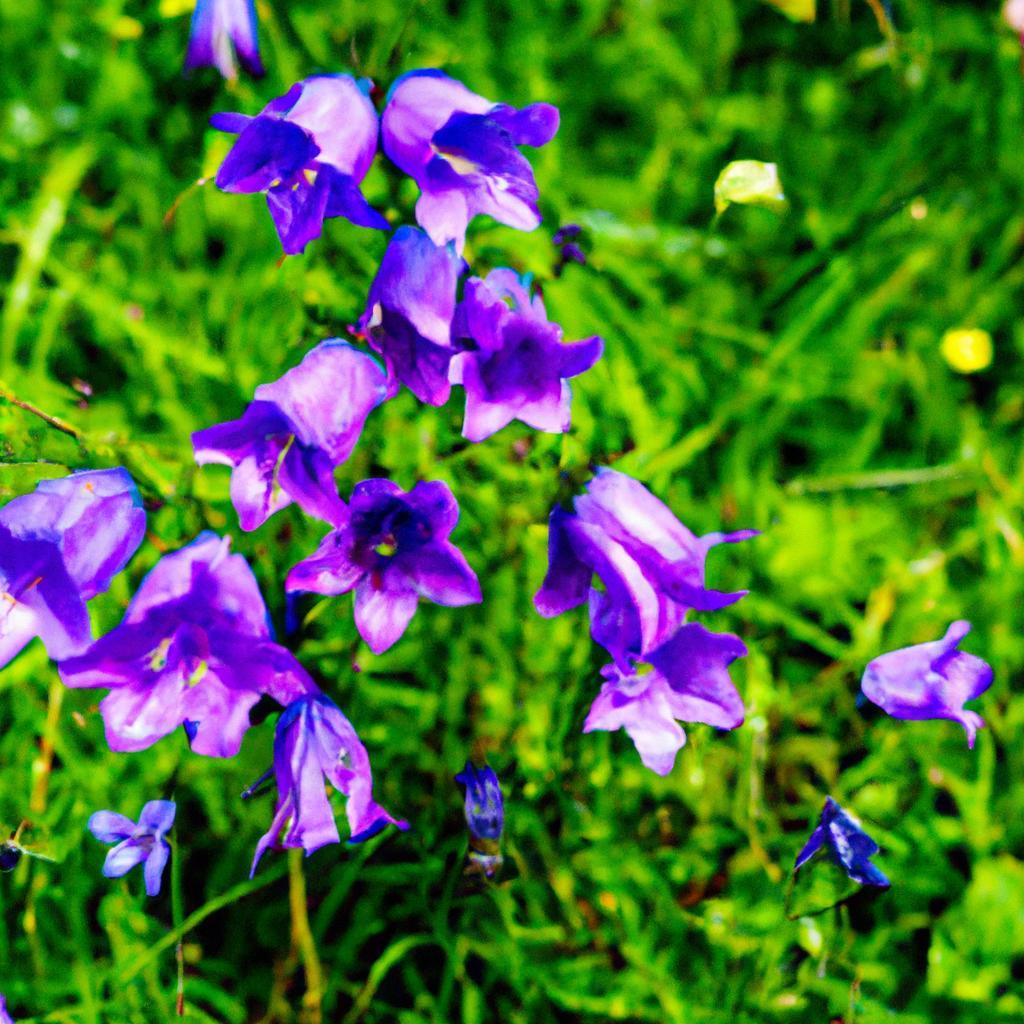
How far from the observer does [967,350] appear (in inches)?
80.0

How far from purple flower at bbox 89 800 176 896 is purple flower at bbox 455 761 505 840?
13.8 inches

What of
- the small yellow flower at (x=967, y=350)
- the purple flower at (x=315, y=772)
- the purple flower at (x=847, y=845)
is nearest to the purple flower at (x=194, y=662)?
the purple flower at (x=315, y=772)

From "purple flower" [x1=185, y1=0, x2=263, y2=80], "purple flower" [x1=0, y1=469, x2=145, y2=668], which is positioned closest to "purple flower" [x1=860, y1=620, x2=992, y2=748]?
"purple flower" [x1=0, y1=469, x2=145, y2=668]

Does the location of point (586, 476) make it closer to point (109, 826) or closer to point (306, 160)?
point (306, 160)

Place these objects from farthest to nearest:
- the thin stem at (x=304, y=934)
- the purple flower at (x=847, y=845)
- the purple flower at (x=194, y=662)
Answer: the thin stem at (x=304, y=934) → the purple flower at (x=847, y=845) → the purple flower at (x=194, y=662)

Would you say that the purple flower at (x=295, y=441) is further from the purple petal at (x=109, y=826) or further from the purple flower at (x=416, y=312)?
the purple petal at (x=109, y=826)

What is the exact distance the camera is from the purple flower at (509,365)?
1162 mm

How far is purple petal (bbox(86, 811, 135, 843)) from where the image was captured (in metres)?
1.27

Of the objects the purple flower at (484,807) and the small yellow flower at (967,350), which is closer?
the purple flower at (484,807)

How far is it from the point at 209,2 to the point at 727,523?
44.8 inches

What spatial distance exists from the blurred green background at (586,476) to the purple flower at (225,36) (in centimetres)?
15

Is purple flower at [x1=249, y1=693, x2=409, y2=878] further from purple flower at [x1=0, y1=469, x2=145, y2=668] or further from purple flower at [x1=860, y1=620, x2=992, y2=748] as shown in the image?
purple flower at [x1=860, y1=620, x2=992, y2=748]

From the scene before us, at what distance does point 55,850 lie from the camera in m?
1.41

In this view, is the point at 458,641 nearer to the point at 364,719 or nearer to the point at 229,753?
the point at 364,719
